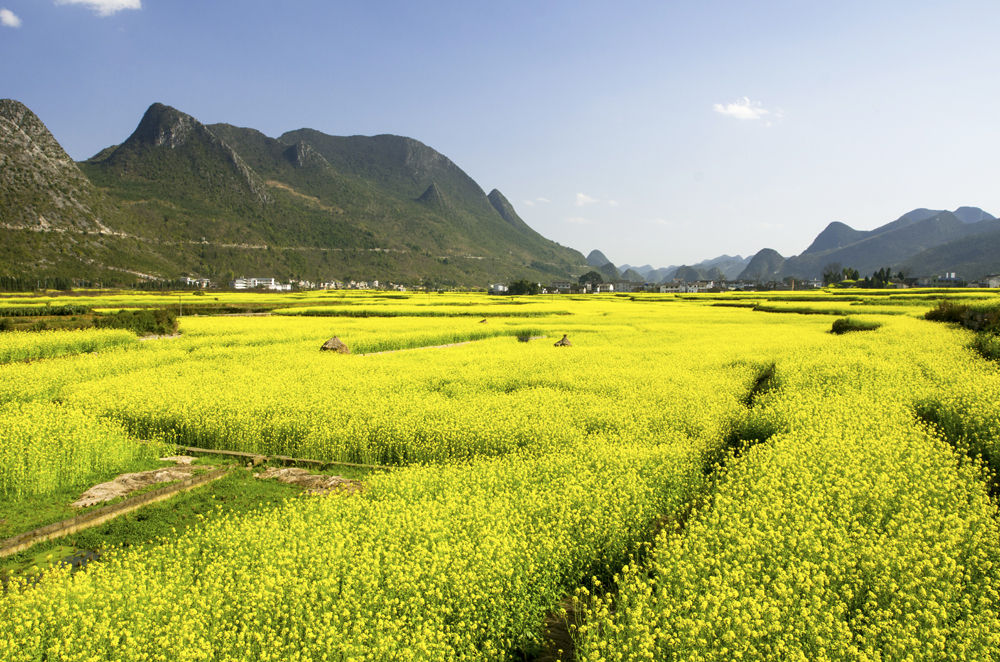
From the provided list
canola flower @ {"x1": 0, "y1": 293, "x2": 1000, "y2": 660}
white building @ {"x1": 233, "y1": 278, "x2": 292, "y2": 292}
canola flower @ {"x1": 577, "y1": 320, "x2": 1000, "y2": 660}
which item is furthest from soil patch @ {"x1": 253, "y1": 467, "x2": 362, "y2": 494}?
white building @ {"x1": 233, "y1": 278, "x2": 292, "y2": 292}

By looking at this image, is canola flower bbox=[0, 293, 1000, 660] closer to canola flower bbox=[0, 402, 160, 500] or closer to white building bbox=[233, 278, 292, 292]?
canola flower bbox=[0, 402, 160, 500]

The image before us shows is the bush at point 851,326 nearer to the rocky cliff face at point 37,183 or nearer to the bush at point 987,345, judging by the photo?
the bush at point 987,345

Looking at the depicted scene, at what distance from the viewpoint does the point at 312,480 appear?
10.8m

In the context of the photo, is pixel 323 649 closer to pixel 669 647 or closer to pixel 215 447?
pixel 669 647

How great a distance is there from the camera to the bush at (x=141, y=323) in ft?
108

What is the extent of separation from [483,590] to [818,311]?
179ft

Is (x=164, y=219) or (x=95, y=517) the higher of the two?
(x=164, y=219)

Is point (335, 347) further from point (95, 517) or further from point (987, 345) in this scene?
point (987, 345)

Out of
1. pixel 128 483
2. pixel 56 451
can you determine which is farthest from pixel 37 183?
pixel 128 483

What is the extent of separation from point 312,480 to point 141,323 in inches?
1208

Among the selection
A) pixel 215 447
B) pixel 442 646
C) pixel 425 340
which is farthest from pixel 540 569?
pixel 425 340

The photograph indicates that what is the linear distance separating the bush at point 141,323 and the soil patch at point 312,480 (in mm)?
28073

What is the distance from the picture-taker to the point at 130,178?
488 ft

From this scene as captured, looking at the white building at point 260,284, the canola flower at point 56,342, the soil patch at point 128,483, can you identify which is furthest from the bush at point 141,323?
the white building at point 260,284
